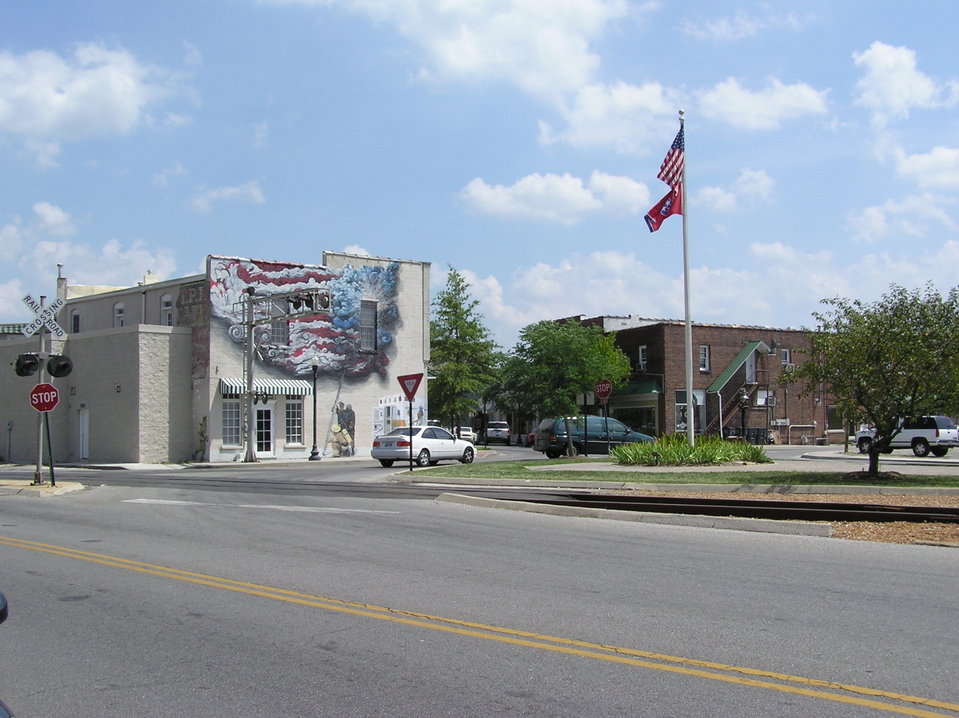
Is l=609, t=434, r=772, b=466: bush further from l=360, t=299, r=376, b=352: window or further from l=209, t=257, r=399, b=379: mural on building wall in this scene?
l=360, t=299, r=376, b=352: window

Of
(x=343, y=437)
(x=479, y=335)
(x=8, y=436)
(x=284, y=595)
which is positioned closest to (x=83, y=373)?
(x=8, y=436)

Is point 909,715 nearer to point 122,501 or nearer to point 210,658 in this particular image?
point 210,658

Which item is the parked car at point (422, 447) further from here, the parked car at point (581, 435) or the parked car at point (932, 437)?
the parked car at point (932, 437)

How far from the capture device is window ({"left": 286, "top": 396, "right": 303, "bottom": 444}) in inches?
1676

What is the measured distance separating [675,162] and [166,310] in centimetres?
2523

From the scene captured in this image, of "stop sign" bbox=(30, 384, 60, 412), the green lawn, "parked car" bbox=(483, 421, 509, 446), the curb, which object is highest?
"stop sign" bbox=(30, 384, 60, 412)

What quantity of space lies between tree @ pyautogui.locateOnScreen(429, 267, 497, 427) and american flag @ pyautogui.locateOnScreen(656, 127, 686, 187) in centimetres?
2849

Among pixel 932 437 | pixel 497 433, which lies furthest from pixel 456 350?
pixel 932 437

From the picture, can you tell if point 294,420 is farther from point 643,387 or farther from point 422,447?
point 643,387

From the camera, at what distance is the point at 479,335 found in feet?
189

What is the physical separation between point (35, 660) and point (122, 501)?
13644 millimetres

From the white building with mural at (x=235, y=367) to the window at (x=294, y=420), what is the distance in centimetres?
5

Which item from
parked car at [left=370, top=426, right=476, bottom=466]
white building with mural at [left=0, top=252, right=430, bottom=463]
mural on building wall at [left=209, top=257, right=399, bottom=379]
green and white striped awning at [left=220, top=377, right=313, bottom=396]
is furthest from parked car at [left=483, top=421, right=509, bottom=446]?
parked car at [left=370, top=426, right=476, bottom=466]

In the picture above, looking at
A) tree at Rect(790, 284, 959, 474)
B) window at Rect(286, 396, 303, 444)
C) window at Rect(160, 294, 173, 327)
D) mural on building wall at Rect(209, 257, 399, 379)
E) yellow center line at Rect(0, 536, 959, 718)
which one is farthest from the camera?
window at Rect(160, 294, 173, 327)
